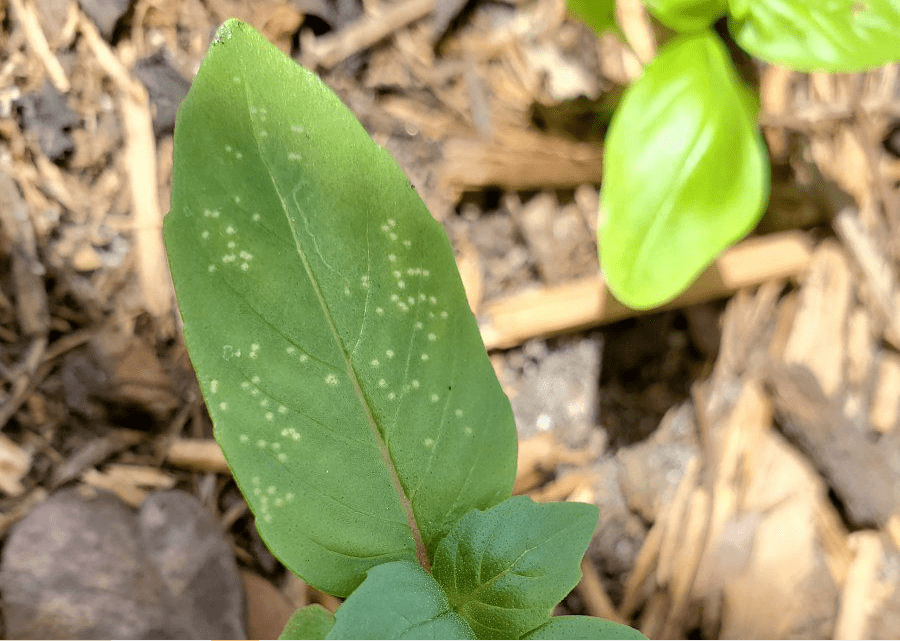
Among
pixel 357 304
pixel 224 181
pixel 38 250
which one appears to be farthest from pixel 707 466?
pixel 38 250

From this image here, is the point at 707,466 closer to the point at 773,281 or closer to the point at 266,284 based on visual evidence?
the point at 773,281

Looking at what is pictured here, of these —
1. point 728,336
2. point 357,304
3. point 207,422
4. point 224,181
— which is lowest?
point 728,336

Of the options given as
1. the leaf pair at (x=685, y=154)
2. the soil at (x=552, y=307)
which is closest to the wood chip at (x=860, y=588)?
the soil at (x=552, y=307)

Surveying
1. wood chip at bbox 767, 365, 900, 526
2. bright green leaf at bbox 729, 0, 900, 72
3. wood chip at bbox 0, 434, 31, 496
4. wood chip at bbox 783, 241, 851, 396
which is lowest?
wood chip at bbox 767, 365, 900, 526

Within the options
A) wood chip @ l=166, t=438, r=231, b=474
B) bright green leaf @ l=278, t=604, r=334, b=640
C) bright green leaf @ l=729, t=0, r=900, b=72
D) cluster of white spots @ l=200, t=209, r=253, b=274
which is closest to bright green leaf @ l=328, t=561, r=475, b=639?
bright green leaf @ l=278, t=604, r=334, b=640

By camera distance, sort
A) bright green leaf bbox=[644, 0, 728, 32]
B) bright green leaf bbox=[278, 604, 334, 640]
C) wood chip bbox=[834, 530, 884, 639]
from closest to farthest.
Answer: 1. bright green leaf bbox=[278, 604, 334, 640]
2. bright green leaf bbox=[644, 0, 728, 32]
3. wood chip bbox=[834, 530, 884, 639]

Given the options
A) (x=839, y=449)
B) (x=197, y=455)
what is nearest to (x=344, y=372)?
(x=197, y=455)

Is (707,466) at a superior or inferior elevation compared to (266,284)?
inferior

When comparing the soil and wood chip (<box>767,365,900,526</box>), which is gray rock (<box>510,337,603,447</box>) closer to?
the soil
